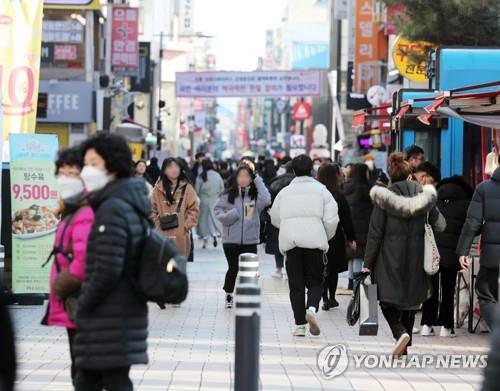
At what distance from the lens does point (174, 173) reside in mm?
16141

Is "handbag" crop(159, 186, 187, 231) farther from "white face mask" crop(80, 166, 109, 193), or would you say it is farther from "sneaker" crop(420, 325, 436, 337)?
"white face mask" crop(80, 166, 109, 193)

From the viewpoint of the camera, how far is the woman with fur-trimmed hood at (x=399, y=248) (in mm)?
11766

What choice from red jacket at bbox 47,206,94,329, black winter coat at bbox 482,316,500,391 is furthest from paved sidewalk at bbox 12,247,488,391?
black winter coat at bbox 482,316,500,391

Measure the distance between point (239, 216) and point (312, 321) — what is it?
10.7ft

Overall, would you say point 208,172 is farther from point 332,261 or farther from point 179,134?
point 179,134

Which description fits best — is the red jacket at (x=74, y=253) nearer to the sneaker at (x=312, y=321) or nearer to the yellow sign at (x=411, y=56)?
the sneaker at (x=312, y=321)

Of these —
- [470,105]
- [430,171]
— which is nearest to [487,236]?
[430,171]

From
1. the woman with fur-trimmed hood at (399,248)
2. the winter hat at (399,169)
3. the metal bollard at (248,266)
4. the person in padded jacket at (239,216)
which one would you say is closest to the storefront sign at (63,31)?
the person in padded jacket at (239,216)

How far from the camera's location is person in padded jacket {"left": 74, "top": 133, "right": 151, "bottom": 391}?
688cm

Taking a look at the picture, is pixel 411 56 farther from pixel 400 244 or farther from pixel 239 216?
pixel 400 244

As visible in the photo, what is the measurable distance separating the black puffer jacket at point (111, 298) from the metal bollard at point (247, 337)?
100 cm

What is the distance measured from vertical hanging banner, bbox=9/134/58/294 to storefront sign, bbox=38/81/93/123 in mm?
26162

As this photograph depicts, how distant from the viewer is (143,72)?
62062 millimetres

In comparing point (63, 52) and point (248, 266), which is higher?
point (63, 52)
